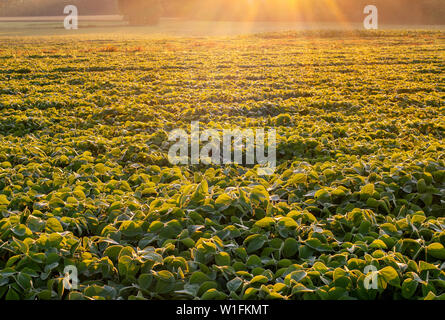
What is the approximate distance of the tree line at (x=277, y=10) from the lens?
62625 mm

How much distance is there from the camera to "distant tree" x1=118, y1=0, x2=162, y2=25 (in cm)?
7325

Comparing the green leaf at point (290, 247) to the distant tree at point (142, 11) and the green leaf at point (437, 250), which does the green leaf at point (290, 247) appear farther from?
the distant tree at point (142, 11)

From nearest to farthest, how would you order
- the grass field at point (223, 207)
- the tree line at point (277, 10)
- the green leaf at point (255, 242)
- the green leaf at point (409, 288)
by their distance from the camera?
the green leaf at point (409, 288), the grass field at point (223, 207), the green leaf at point (255, 242), the tree line at point (277, 10)

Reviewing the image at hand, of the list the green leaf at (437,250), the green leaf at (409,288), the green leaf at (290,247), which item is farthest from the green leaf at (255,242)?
the green leaf at (437,250)

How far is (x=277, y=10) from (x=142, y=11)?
2523 centimetres

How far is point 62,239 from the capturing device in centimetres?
325

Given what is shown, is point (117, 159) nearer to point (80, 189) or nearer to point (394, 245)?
point (80, 189)

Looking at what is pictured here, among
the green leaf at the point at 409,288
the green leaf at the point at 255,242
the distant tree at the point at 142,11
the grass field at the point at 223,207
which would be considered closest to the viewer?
the green leaf at the point at 409,288

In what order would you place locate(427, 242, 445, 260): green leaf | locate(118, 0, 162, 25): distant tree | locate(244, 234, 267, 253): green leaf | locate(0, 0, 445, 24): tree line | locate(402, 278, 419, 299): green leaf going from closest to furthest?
locate(402, 278, 419, 299): green leaf, locate(427, 242, 445, 260): green leaf, locate(244, 234, 267, 253): green leaf, locate(0, 0, 445, 24): tree line, locate(118, 0, 162, 25): distant tree

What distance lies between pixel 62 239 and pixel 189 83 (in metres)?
10.7

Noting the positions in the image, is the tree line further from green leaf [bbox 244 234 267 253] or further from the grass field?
green leaf [bbox 244 234 267 253]

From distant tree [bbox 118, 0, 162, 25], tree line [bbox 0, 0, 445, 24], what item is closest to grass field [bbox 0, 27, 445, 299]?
tree line [bbox 0, 0, 445, 24]
